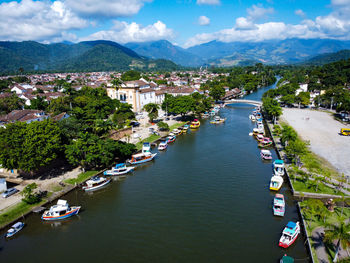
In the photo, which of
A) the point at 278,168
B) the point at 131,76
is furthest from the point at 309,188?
the point at 131,76

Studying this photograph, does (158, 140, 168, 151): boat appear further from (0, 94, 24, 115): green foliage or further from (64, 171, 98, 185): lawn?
(0, 94, 24, 115): green foliage

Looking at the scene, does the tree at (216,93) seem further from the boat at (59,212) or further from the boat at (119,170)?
the boat at (59,212)

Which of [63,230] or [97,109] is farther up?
[97,109]

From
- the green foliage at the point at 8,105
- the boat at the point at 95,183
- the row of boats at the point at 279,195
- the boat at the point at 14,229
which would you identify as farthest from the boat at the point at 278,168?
the green foliage at the point at 8,105

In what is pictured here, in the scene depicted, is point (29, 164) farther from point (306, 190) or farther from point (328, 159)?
point (328, 159)

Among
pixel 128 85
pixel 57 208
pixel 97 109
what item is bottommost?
pixel 57 208

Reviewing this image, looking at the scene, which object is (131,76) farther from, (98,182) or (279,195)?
(279,195)

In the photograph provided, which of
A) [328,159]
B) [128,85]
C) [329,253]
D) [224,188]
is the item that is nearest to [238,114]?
[128,85]

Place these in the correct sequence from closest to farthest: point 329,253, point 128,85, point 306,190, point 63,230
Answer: point 329,253 < point 63,230 < point 306,190 < point 128,85
